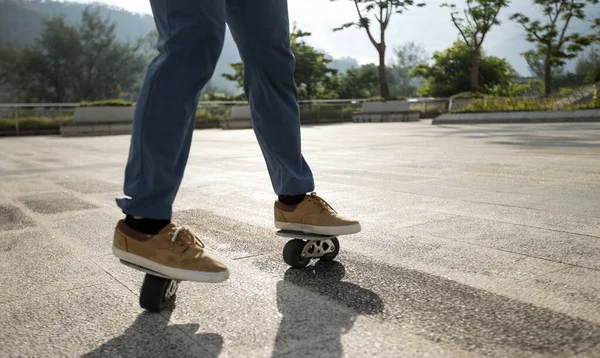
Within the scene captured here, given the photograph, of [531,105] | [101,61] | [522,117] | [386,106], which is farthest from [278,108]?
[101,61]

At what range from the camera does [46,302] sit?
1.63 meters

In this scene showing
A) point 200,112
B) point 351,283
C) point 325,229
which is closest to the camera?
point 351,283

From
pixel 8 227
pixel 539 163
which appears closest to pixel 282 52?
pixel 8 227

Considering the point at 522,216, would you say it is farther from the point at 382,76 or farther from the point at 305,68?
the point at 305,68

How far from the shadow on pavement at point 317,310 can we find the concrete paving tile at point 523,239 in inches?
24.7

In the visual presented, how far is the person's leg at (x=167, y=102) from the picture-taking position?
1.59 metres

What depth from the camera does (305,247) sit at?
1.92m

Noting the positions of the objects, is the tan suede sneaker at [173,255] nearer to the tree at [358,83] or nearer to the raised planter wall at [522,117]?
the raised planter wall at [522,117]

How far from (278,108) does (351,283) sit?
628 mm

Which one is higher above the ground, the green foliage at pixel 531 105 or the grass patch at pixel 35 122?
the green foliage at pixel 531 105

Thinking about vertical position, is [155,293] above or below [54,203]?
above

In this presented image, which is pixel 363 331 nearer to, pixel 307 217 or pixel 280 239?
pixel 307 217

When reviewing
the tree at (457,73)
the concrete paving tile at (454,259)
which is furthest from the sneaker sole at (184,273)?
the tree at (457,73)

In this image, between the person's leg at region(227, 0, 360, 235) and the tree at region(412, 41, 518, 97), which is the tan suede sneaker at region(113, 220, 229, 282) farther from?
the tree at region(412, 41, 518, 97)
